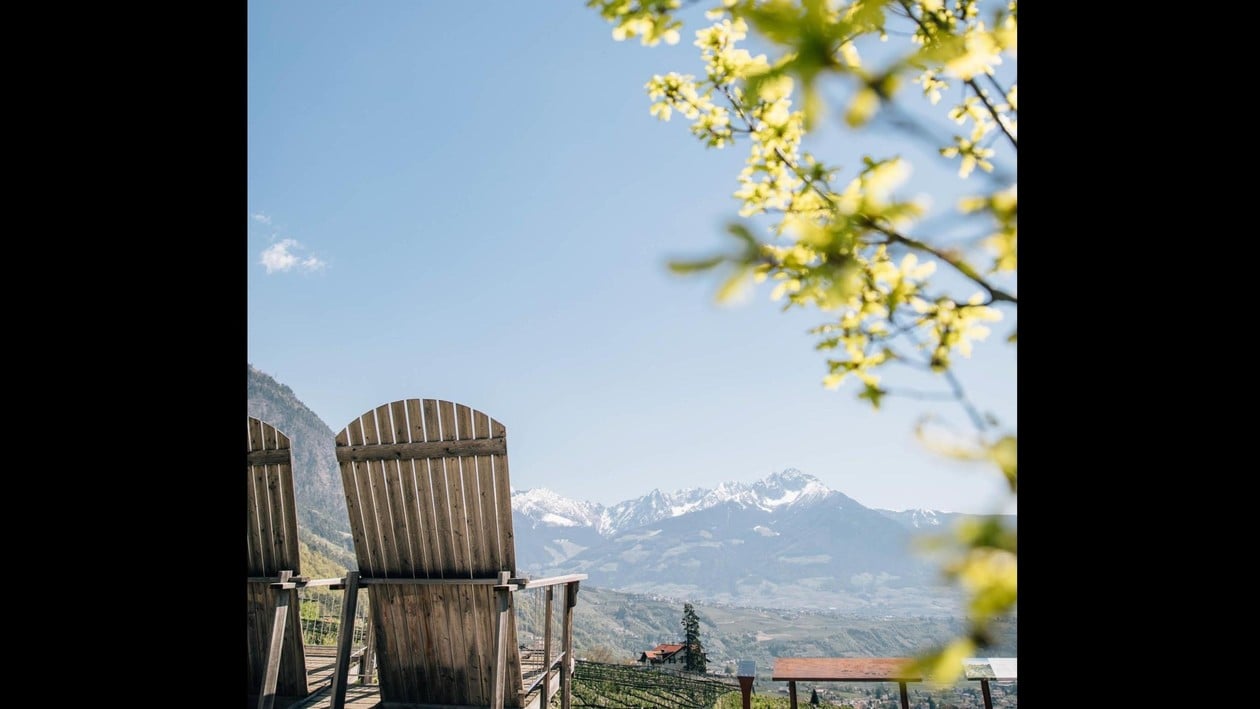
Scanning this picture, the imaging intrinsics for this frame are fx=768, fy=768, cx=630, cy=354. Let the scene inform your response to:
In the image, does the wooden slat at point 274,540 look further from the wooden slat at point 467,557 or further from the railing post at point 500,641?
the railing post at point 500,641

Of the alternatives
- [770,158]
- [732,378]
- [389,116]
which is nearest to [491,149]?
[389,116]

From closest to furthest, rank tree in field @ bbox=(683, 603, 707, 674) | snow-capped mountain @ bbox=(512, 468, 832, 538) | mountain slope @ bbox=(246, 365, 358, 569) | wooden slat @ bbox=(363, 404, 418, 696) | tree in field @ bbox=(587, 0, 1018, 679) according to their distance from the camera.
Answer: tree in field @ bbox=(587, 0, 1018, 679)
wooden slat @ bbox=(363, 404, 418, 696)
tree in field @ bbox=(683, 603, 707, 674)
mountain slope @ bbox=(246, 365, 358, 569)
snow-capped mountain @ bbox=(512, 468, 832, 538)

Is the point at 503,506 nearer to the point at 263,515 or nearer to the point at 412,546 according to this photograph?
the point at 412,546

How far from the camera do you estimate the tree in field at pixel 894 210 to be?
1.81 feet

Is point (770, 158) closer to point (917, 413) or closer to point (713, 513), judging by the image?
point (917, 413)

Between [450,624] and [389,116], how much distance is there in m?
76.9

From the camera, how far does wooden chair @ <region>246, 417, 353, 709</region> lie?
11.3 feet

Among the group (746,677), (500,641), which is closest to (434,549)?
(500,641)

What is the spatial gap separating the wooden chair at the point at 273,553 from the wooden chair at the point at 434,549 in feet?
0.83

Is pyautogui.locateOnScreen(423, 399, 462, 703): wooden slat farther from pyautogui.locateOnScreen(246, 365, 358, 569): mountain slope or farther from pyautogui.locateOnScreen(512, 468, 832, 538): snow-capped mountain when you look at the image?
pyautogui.locateOnScreen(512, 468, 832, 538): snow-capped mountain

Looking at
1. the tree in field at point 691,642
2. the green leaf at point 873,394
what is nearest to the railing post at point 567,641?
the green leaf at point 873,394

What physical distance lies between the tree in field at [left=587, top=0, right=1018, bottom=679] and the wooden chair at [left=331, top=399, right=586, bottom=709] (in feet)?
8.18

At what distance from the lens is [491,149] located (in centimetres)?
7362

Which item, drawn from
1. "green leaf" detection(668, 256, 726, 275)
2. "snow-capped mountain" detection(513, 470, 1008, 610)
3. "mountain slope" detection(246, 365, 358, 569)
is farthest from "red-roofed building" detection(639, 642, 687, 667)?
"snow-capped mountain" detection(513, 470, 1008, 610)
